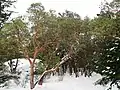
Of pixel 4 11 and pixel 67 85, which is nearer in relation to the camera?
pixel 4 11

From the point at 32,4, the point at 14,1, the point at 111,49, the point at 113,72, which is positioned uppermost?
the point at 32,4

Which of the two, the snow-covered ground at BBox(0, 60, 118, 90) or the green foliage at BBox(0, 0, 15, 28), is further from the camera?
the snow-covered ground at BBox(0, 60, 118, 90)

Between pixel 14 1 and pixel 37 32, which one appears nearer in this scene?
pixel 14 1

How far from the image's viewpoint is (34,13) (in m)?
26.8

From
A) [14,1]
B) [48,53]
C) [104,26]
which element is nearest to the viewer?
[14,1]

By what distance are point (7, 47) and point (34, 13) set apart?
3987 mm

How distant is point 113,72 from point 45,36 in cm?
1299

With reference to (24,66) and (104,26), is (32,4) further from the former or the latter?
(24,66)

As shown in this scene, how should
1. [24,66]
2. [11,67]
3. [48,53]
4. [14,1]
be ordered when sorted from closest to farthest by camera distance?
[14,1], [48,53], [11,67], [24,66]

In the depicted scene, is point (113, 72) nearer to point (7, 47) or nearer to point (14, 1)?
point (14, 1)

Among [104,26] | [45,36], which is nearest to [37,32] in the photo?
[45,36]

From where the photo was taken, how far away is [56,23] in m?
27.0

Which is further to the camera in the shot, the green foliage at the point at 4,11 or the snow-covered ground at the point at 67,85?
the snow-covered ground at the point at 67,85

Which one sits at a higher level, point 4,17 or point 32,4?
point 32,4
